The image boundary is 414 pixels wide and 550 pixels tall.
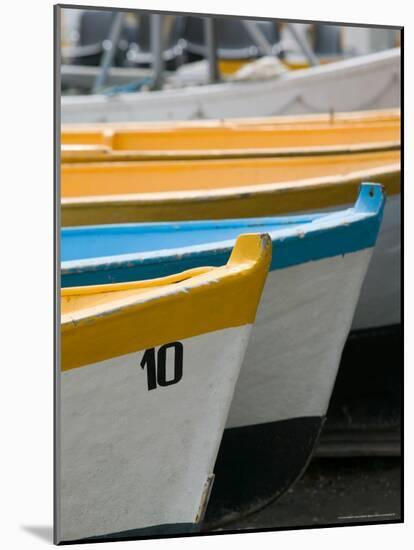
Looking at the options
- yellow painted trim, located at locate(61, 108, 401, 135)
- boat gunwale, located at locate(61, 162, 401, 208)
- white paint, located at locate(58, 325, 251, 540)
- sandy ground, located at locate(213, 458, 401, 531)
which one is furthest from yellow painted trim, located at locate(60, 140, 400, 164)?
white paint, located at locate(58, 325, 251, 540)

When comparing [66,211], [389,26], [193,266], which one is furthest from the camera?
[66,211]

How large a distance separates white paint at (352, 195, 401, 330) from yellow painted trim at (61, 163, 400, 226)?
0.25 ft

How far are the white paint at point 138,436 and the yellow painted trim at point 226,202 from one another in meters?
0.77

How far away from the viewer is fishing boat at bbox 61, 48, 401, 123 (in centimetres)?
545

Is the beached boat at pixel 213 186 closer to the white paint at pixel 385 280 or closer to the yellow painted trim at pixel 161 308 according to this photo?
the white paint at pixel 385 280

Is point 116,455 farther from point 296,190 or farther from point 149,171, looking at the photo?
point 149,171

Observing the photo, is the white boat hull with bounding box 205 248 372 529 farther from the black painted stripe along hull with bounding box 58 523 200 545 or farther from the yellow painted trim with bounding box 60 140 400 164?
the yellow painted trim with bounding box 60 140 400 164

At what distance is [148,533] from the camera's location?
210 cm

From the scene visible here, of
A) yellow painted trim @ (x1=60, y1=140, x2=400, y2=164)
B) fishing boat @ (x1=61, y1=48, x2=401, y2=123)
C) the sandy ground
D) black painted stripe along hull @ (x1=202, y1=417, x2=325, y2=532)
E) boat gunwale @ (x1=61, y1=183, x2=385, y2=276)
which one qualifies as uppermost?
fishing boat @ (x1=61, y1=48, x2=401, y2=123)

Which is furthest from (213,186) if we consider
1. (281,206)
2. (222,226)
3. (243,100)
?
(243,100)

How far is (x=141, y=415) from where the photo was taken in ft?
6.50

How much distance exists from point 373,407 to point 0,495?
127 cm

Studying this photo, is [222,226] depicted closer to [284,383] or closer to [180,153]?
[284,383]

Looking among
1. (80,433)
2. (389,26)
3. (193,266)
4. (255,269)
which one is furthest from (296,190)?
(80,433)
